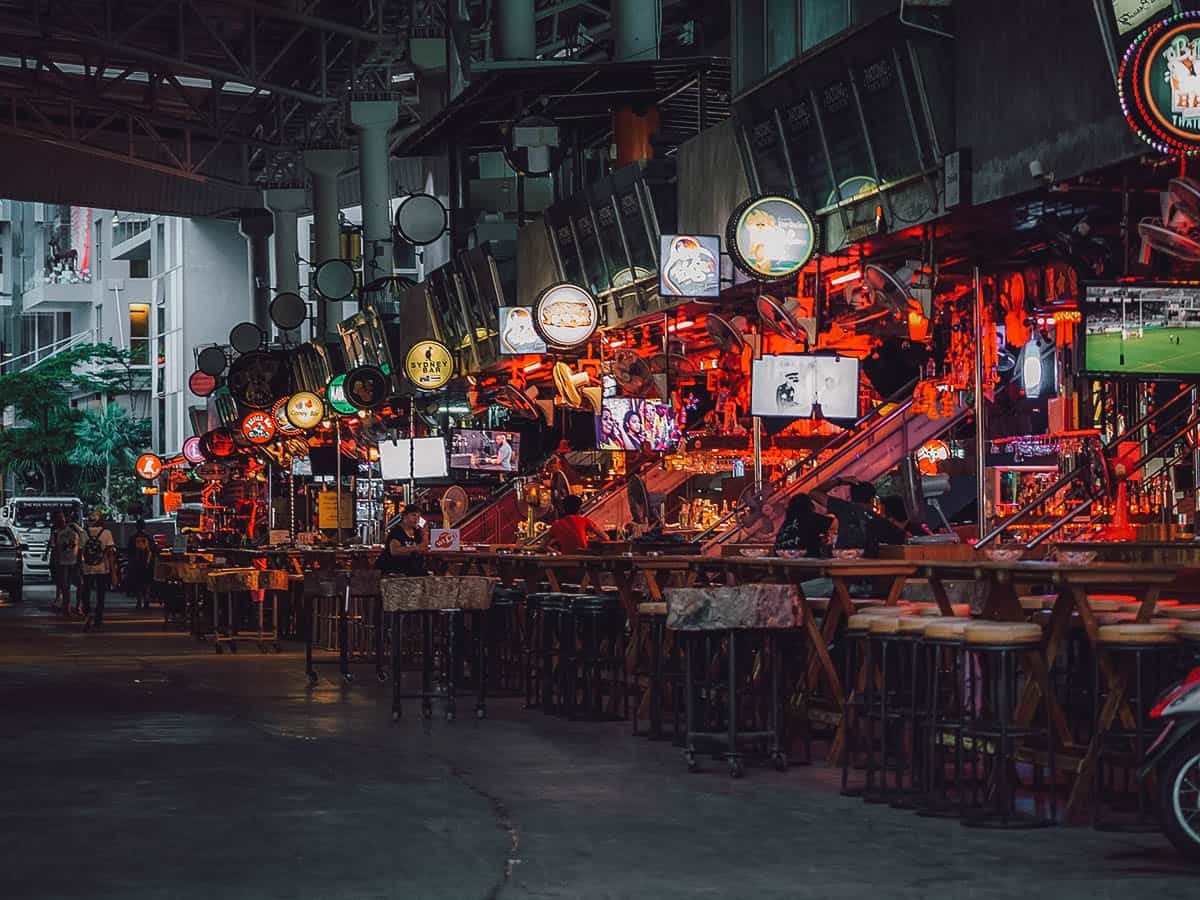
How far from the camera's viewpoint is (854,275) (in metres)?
17.3

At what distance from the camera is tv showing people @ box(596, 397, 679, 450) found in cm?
2039

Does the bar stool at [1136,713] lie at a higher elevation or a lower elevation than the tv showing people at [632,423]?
lower

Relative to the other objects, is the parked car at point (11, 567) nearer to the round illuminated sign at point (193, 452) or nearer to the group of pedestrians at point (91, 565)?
the group of pedestrians at point (91, 565)

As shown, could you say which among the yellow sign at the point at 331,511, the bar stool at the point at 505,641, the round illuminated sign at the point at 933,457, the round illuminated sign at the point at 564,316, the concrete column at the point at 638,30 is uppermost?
the concrete column at the point at 638,30

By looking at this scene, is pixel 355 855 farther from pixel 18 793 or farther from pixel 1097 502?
pixel 1097 502

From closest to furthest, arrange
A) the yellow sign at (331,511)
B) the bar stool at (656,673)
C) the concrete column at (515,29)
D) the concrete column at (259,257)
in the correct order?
the bar stool at (656,673) < the concrete column at (515,29) < the yellow sign at (331,511) < the concrete column at (259,257)

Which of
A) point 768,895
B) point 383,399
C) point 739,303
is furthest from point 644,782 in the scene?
point 383,399

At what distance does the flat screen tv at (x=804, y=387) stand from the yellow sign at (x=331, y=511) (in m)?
15.0

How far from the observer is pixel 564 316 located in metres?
20.1

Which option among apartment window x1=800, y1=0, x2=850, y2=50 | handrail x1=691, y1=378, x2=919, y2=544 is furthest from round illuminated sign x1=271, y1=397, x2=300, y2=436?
apartment window x1=800, y1=0, x2=850, y2=50

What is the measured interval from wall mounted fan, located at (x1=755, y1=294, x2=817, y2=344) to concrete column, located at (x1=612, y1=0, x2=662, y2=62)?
7142mm

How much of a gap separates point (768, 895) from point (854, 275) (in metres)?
10.8

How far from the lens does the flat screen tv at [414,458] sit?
25094 mm

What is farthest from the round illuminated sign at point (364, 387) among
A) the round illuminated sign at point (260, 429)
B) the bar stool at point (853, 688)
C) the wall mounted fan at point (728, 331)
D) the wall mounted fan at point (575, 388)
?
the bar stool at point (853, 688)
